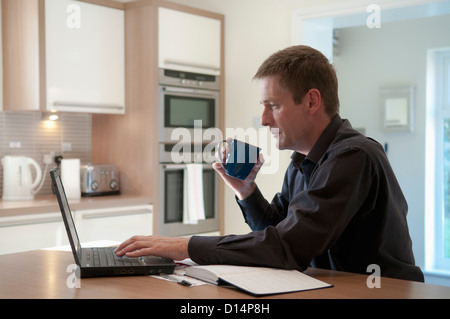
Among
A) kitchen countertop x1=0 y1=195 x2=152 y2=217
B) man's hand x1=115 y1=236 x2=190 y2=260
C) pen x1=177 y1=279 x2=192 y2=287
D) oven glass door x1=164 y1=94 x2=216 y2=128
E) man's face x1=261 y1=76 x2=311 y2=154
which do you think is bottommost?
kitchen countertop x1=0 y1=195 x2=152 y2=217

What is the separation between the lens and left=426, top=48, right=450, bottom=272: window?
533cm

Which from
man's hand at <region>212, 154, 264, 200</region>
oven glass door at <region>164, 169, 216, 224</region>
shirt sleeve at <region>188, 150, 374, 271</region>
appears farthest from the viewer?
oven glass door at <region>164, 169, 216, 224</region>

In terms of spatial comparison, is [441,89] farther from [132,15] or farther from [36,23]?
[36,23]

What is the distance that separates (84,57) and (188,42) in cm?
71

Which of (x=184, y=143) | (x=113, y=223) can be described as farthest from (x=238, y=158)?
(x=184, y=143)

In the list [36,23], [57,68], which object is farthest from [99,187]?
[36,23]

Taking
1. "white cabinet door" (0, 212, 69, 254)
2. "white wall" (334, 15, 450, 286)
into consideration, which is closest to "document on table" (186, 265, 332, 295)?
"white cabinet door" (0, 212, 69, 254)

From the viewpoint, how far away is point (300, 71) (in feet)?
5.46

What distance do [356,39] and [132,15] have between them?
2.66m

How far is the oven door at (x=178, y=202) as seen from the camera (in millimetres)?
3863

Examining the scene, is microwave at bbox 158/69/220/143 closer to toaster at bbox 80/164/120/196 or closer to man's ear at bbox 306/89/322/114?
toaster at bbox 80/164/120/196

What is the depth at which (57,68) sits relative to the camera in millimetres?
3502

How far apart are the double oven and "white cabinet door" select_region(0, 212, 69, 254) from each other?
2.50 ft

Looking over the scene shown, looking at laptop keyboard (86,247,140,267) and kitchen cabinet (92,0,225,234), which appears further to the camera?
kitchen cabinet (92,0,225,234)
